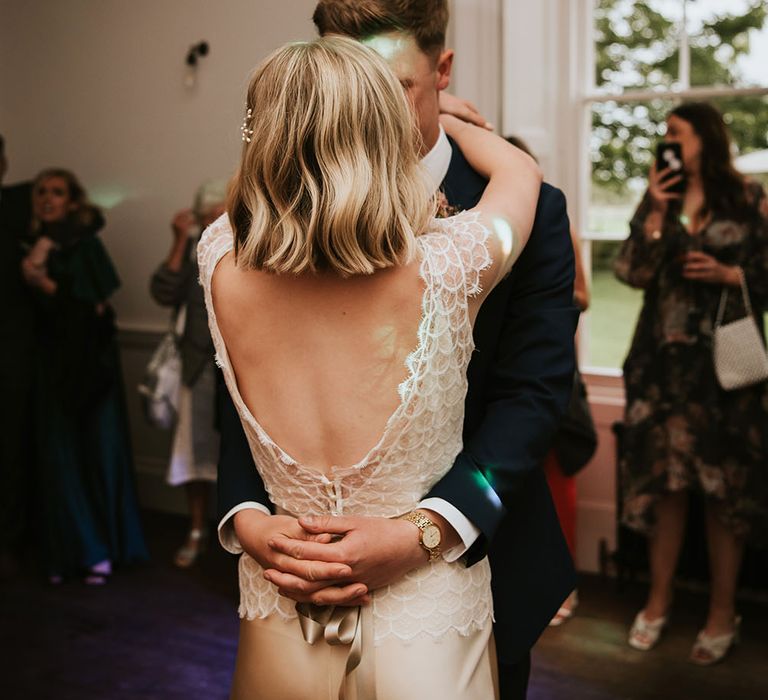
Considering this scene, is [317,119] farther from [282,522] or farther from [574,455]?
[574,455]

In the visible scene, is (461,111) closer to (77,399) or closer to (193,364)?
(193,364)

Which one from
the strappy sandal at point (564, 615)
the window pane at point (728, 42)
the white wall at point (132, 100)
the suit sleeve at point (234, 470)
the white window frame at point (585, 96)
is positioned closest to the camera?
the suit sleeve at point (234, 470)

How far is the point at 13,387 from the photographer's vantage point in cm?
417

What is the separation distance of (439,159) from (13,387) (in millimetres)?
3100

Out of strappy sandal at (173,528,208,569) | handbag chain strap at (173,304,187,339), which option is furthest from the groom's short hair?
strappy sandal at (173,528,208,569)

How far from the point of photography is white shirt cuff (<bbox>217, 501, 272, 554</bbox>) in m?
1.37

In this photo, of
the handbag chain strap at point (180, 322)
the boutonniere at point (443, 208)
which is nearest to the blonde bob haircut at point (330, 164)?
the boutonniere at point (443, 208)

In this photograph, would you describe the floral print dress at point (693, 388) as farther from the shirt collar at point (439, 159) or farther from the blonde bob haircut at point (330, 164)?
the blonde bob haircut at point (330, 164)

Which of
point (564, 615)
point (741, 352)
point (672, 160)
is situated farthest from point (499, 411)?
point (564, 615)

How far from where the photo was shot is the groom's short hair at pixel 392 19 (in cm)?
146

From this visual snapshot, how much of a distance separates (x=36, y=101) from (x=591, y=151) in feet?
9.90

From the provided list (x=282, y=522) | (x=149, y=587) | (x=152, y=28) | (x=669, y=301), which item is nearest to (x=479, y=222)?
(x=282, y=522)

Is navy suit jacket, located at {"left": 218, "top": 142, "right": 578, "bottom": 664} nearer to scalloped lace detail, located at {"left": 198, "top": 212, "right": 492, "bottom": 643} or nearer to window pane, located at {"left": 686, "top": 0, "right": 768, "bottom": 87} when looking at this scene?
scalloped lace detail, located at {"left": 198, "top": 212, "right": 492, "bottom": 643}

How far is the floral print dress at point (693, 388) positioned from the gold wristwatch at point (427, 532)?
220 centimetres
